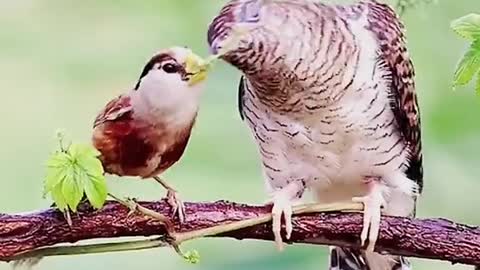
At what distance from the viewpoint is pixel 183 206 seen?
1.78ft

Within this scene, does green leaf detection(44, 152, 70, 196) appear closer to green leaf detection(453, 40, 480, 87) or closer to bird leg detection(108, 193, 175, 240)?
bird leg detection(108, 193, 175, 240)

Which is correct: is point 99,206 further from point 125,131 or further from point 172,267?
point 172,267

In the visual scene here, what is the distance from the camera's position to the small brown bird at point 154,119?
501 mm

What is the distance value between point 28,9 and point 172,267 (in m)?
0.30

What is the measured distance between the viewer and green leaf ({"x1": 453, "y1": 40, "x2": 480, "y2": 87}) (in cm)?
52

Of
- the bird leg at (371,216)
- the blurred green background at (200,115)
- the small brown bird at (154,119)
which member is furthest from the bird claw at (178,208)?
the blurred green background at (200,115)

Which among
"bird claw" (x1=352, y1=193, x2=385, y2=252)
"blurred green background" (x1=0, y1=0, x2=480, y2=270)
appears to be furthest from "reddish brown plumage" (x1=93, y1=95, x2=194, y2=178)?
"blurred green background" (x1=0, y1=0, x2=480, y2=270)

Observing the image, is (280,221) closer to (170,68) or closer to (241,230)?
(241,230)

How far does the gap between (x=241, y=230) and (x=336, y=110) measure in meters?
0.13

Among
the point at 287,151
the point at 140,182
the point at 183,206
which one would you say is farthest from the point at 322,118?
the point at 140,182

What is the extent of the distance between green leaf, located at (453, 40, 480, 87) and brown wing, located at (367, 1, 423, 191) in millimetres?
134

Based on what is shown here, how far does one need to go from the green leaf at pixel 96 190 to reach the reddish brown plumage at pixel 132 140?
5 cm

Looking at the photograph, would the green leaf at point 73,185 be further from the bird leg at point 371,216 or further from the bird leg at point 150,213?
the bird leg at point 371,216

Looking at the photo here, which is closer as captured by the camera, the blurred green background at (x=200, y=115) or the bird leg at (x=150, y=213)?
the bird leg at (x=150, y=213)
